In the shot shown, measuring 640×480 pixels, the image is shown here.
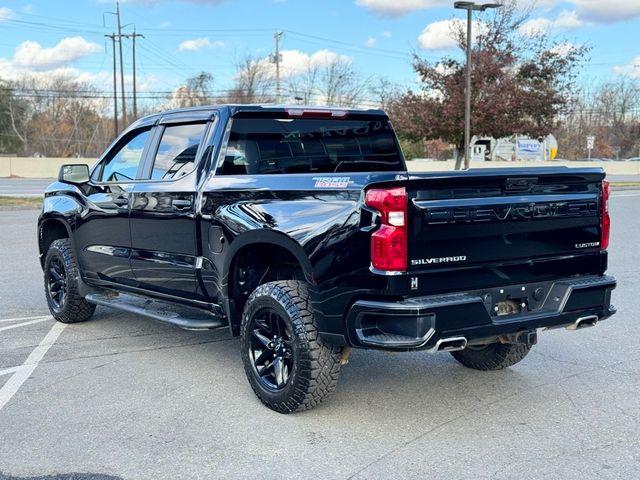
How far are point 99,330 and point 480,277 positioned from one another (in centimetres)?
404

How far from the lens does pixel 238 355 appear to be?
5.90 m

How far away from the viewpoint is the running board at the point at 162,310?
5.13 metres

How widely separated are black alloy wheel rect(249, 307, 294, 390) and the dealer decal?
2.84 feet

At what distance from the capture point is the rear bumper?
386 cm

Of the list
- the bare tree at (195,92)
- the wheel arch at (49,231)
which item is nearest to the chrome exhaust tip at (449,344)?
the wheel arch at (49,231)

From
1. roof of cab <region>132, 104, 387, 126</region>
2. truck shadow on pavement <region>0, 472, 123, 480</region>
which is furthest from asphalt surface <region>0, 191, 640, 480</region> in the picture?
roof of cab <region>132, 104, 387, 126</region>

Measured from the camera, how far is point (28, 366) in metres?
5.60

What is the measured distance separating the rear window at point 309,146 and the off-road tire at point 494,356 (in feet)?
5.39

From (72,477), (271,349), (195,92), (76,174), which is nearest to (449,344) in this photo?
(271,349)

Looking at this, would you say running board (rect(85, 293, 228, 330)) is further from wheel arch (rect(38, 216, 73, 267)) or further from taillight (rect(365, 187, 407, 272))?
taillight (rect(365, 187, 407, 272))

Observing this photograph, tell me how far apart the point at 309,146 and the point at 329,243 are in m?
1.57

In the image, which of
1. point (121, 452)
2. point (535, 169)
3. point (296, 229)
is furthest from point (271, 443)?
point (535, 169)

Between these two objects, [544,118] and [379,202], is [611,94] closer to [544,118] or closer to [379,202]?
[544,118]

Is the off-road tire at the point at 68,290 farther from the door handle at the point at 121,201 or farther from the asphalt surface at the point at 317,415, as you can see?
the door handle at the point at 121,201
